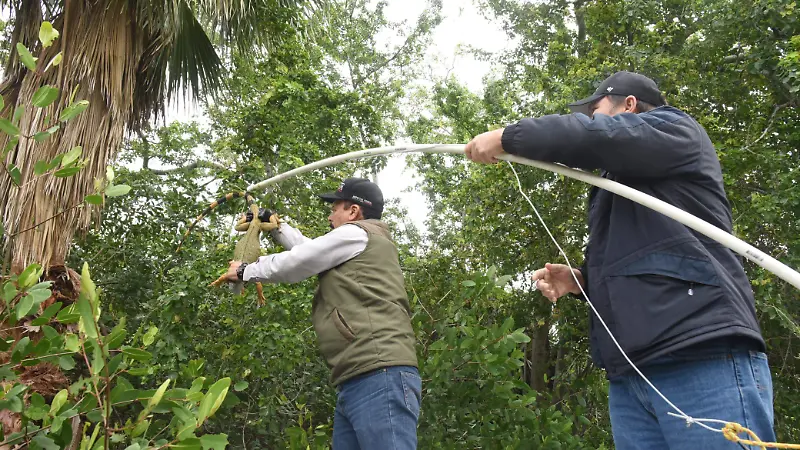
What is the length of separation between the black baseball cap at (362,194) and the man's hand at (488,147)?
1175 mm

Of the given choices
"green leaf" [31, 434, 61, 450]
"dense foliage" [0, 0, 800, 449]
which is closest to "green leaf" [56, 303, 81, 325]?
"green leaf" [31, 434, 61, 450]

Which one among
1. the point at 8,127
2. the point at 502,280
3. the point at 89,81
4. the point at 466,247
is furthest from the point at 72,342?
the point at 466,247

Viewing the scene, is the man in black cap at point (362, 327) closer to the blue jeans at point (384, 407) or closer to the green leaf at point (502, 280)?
the blue jeans at point (384, 407)

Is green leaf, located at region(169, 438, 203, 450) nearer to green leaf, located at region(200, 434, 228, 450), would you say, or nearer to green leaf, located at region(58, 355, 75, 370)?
green leaf, located at region(200, 434, 228, 450)

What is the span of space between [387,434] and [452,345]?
118cm

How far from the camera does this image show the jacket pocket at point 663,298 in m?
1.75

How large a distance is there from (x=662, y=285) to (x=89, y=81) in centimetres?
352

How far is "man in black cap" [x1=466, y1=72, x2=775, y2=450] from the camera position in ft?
5.67

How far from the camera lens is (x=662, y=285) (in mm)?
1807

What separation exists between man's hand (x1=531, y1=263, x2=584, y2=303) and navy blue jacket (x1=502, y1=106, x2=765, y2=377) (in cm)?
27

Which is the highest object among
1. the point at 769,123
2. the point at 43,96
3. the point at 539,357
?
the point at 769,123

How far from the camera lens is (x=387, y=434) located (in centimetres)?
261

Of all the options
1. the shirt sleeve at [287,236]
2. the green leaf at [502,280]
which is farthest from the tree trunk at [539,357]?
the shirt sleeve at [287,236]

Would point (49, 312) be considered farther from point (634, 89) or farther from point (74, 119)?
point (74, 119)
